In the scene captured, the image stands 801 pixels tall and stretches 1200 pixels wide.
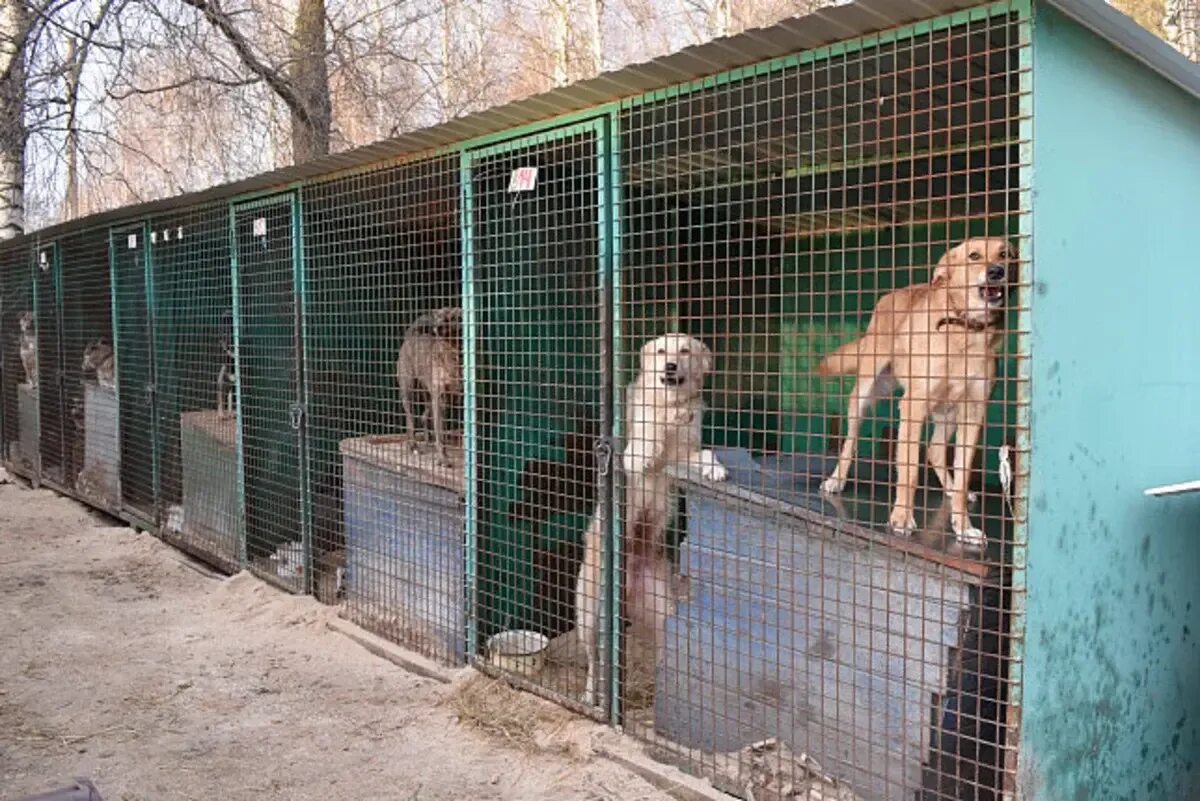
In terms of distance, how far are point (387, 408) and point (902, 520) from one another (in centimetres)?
411

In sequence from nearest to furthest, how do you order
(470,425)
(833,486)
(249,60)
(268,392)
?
→ (833,486)
(470,425)
(268,392)
(249,60)

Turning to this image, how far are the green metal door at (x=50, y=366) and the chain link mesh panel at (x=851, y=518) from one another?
7576 mm

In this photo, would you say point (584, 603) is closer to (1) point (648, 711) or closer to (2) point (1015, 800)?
(1) point (648, 711)

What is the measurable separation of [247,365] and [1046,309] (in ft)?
17.2

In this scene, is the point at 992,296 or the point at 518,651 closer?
the point at 992,296

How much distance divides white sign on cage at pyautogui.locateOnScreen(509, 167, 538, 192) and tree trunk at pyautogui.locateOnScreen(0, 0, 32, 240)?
848cm

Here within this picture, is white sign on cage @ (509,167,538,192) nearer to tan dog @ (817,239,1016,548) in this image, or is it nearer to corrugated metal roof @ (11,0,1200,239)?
corrugated metal roof @ (11,0,1200,239)

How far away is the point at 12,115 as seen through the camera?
34.2 ft

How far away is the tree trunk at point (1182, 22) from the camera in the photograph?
9516mm

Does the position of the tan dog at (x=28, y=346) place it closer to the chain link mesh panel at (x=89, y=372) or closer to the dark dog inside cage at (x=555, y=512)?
the chain link mesh panel at (x=89, y=372)

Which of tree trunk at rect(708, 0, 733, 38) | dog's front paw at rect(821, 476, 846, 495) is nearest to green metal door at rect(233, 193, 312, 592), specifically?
dog's front paw at rect(821, 476, 846, 495)

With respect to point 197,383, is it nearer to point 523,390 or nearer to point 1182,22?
point 523,390

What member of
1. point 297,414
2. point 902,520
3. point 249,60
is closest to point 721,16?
point 249,60

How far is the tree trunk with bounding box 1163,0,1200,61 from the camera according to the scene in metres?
9.52
